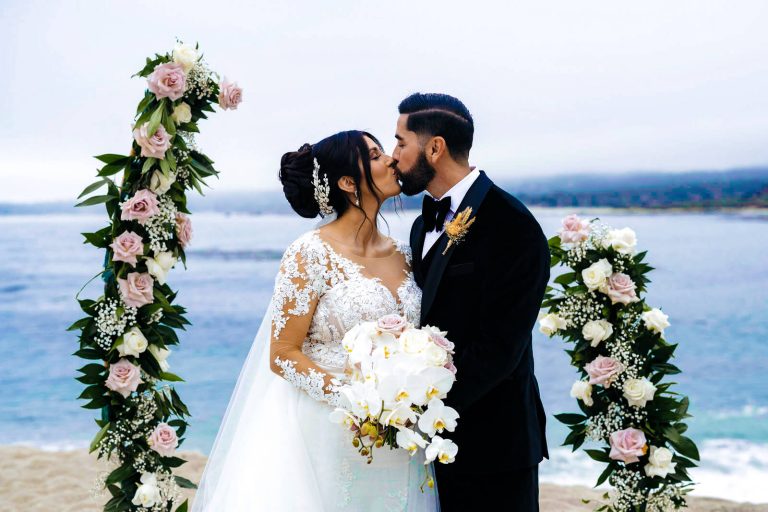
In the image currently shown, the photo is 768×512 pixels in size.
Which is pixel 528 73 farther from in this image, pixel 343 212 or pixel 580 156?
pixel 343 212

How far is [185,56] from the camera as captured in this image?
11.9 ft

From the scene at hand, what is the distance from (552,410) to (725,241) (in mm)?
4908

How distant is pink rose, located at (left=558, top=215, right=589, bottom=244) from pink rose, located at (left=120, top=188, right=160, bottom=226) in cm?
196

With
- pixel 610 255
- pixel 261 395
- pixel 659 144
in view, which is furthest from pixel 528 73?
pixel 261 395

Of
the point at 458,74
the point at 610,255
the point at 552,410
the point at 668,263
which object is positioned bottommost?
the point at 552,410

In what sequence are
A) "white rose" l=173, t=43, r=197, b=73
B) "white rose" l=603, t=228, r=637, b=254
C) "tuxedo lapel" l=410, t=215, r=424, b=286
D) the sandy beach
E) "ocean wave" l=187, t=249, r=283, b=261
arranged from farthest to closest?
"ocean wave" l=187, t=249, r=283, b=261 < the sandy beach < "white rose" l=603, t=228, r=637, b=254 < "white rose" l=173, t=43, r=197, b=73 < "tuxedo lapel" l=410, t=215, r=424, b=286

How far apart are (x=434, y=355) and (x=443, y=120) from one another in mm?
1094

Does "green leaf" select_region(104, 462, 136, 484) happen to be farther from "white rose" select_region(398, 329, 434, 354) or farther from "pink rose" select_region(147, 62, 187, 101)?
"white rose" select_region(398, 329, 434, 354)

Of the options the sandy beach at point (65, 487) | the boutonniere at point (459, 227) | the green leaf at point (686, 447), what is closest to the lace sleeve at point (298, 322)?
the boutonniere at point (459, 227)

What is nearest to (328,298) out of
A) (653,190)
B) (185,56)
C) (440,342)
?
(440,342)

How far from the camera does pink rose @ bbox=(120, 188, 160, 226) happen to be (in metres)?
3.59

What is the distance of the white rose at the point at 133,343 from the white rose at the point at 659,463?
2.41 m

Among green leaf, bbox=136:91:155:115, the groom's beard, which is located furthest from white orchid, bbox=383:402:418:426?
green leaf, bbox=136:91:155:115

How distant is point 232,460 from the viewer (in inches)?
120
